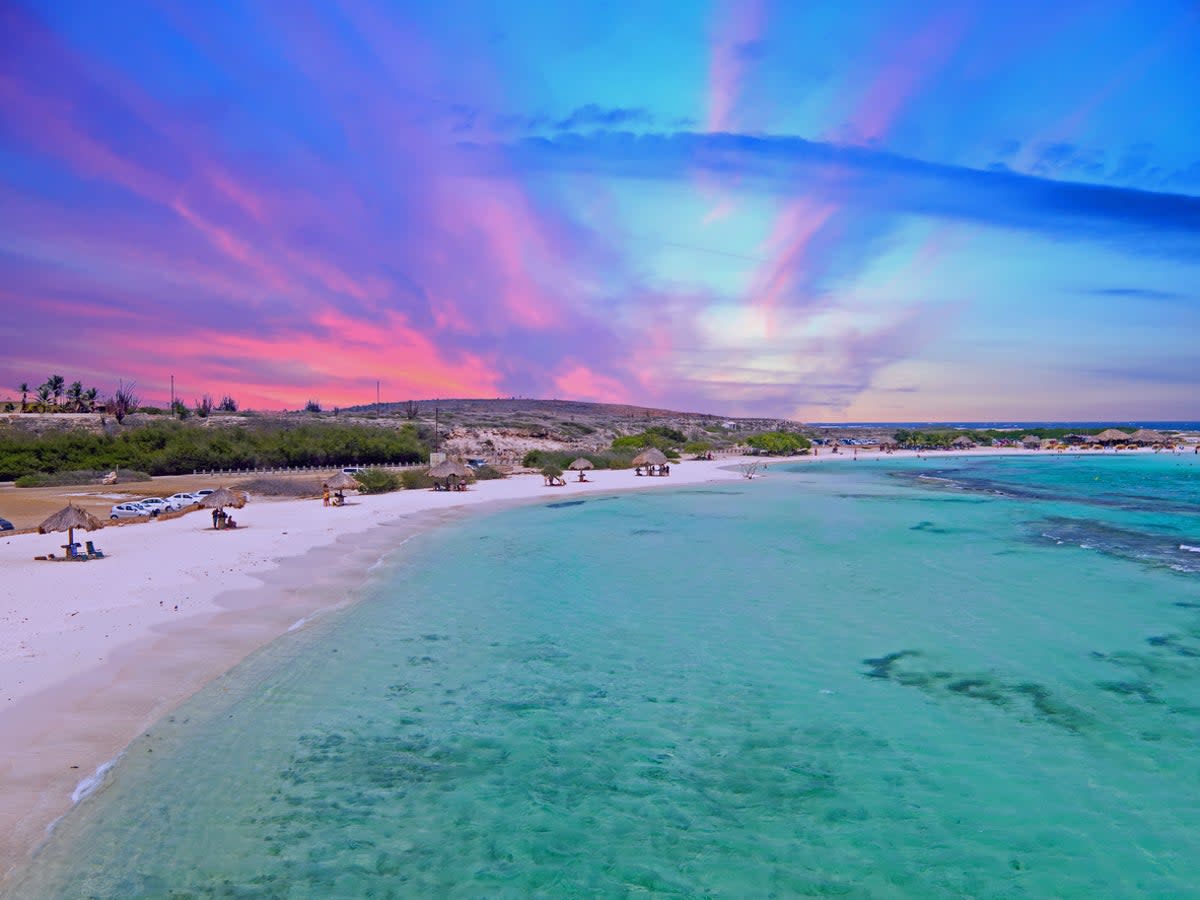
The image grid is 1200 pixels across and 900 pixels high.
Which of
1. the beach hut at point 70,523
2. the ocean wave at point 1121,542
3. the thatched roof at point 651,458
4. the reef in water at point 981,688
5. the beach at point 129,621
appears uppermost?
the thatched roof at point 651,458

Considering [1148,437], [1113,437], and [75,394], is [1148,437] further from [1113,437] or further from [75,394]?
[75,394]

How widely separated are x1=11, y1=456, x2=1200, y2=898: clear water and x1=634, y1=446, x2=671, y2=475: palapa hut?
1317 inches

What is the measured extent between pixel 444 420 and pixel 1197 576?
75.5 m

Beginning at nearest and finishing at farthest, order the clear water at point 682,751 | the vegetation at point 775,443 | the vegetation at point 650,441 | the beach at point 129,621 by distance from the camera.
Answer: the clear water at point 682,751 → the beach at point 129,621 → the vegetation at point 650,441 → the vegetation at point 775,443

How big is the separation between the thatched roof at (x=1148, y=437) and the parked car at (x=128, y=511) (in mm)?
119061

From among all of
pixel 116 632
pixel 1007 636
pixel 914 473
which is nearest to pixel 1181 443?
pixel 914 473

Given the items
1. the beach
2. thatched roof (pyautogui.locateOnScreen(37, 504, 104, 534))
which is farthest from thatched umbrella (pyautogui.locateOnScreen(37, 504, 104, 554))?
the beach

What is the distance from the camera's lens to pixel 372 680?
35.7 ft

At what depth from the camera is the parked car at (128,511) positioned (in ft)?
84.3

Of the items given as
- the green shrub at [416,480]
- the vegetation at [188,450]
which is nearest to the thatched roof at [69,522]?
the green shrub at [416,480]

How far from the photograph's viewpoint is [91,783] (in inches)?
291

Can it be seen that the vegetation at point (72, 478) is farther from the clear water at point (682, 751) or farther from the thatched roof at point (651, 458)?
the thatched roof at point (651, 458)

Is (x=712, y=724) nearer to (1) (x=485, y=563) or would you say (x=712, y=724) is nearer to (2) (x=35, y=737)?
(2) (x=35, y=737)

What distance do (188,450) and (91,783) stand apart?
44.5 m
